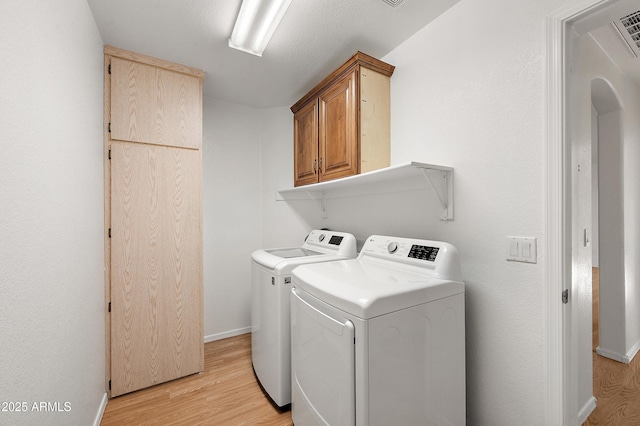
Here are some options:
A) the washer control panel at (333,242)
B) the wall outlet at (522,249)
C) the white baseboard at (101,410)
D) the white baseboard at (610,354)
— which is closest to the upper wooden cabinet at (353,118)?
the washer control panel at (333,242)

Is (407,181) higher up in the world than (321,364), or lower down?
higher up

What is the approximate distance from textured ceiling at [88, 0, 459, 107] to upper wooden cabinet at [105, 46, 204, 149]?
0.09 meters

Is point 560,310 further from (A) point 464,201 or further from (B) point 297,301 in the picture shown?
(B) point 297,301

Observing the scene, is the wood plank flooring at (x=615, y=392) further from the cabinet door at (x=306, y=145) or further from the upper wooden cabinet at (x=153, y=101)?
the upper wooden cabinet at (x=153, y=101)

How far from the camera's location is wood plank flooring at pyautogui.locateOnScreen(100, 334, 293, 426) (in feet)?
5.42

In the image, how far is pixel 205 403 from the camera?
71.1 inches

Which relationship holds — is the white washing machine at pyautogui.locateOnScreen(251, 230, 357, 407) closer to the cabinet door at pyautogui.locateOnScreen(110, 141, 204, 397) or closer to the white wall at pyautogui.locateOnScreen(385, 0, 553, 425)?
the cabinet door at pyautogui.locateOnScreen(110, 141, 204, 397)

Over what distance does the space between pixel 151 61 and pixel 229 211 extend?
144cm

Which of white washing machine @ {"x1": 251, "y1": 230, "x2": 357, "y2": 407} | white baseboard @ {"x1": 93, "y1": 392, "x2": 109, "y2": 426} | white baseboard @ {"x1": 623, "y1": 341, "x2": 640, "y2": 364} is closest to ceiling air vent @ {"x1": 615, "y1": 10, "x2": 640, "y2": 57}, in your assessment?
white washing machine @ {"x1": 251, "y1": 230, "x2": 357, "y2": 407}

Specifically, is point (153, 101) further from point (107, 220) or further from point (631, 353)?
point (631, 353)

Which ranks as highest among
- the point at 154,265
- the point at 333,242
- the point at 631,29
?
the point at 631,29

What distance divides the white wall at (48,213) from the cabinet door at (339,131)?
4.81 ft

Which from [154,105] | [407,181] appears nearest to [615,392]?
[407,181]

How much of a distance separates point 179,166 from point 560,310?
2.45m
